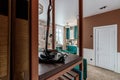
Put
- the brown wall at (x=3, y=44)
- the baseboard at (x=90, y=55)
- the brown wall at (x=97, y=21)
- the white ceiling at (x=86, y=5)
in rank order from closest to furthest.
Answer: the brown wall at (x=3, y=44) → the white ceiling at (x=86, y=5) → the brown wall at (x=97, y=21) → the baseboard at (x=90, y=55)

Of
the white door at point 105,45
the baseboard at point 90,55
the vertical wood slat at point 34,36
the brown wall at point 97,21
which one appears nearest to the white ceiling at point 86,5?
the brown wall at point 97,21

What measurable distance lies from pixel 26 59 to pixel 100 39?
5023mm

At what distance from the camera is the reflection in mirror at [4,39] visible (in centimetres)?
29

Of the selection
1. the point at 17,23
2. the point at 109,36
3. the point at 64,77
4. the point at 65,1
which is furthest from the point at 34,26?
the point at 109,36

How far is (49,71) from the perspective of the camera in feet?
1.72

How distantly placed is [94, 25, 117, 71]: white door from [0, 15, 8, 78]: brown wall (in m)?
4.70

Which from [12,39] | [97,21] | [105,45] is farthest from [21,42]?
[97,21]

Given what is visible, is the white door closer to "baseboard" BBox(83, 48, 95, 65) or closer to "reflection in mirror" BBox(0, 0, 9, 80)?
"baseboard" BBox(83, 48, 95, 65)

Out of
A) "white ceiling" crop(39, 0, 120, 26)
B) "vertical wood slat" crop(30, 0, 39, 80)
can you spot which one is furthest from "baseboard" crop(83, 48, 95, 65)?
"vertical wood slat" crop(30, 0, 39, 80)

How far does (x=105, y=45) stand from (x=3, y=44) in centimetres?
496

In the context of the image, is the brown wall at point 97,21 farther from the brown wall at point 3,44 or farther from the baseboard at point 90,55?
the brown wall at point 3,44

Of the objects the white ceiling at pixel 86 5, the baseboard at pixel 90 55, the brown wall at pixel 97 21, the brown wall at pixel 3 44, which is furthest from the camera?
the baseboard at pixel 90 55

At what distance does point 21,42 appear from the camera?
34 cm

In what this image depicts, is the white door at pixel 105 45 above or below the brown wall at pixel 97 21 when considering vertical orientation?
below
